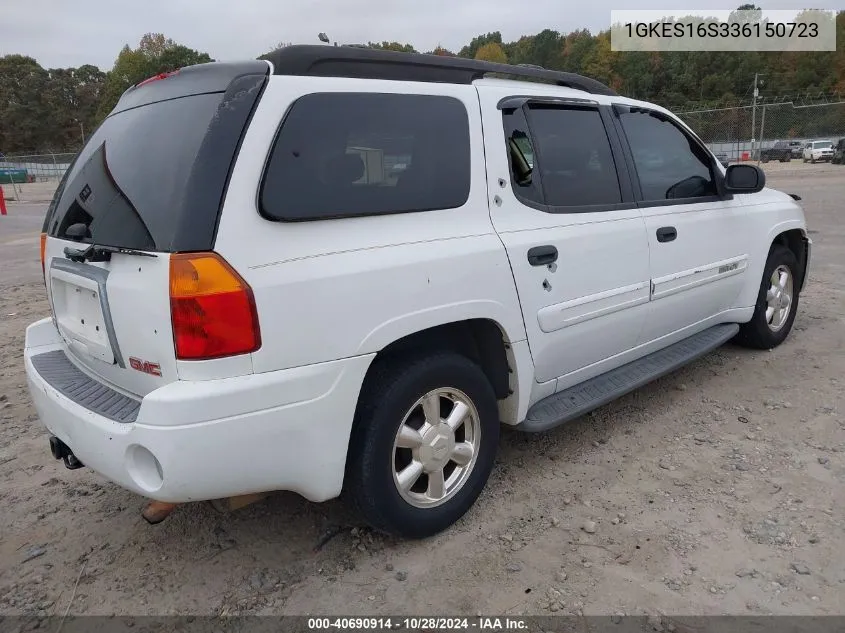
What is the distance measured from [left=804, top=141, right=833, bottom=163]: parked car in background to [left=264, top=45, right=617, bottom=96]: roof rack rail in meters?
35.5

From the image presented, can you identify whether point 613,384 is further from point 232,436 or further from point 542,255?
point 232,436

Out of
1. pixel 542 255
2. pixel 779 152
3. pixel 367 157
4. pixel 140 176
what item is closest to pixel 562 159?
pixel 542 255

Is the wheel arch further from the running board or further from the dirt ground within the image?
the dirt ground

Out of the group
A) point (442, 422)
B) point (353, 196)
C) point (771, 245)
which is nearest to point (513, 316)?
point (442, 422)

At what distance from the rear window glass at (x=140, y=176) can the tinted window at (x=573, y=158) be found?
1549mm

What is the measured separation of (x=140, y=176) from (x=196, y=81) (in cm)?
41

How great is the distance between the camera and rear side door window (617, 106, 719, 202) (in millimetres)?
3537

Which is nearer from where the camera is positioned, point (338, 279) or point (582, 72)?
point (338, 279)

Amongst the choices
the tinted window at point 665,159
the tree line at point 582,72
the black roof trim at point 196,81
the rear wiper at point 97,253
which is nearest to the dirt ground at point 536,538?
the rear wiper at point 97,253

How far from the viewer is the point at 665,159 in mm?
3750

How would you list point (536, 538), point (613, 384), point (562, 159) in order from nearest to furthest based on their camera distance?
point (536, 538), point (562, 159), point (613, 384)

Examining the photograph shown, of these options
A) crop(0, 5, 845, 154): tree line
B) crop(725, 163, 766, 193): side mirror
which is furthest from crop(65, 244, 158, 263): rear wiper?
crop(0, 5, 845, 154): tree line

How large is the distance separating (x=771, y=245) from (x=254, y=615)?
4188mm

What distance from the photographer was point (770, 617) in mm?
2143
